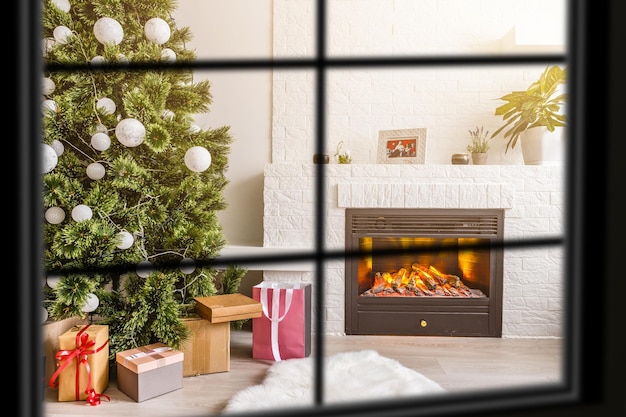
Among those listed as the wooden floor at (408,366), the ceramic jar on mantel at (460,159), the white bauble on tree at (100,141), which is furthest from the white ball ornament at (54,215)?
the ceramic jar on mantel at (460,159)

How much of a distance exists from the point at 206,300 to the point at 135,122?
899mm

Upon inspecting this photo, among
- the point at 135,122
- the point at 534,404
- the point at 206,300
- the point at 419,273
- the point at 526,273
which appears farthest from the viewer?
the point at 419,273

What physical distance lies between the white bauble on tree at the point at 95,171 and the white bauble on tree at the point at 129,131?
154 mm

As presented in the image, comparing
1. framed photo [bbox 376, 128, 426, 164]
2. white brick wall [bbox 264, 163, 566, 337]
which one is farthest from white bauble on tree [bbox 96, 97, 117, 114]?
framed photo [bbox 376, 128, 426, 164]

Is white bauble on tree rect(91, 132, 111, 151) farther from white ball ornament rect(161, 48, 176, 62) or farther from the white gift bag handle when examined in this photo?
the white gift bag handle

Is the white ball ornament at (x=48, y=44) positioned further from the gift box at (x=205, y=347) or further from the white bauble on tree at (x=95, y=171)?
the gift box at (x=205, y=347)

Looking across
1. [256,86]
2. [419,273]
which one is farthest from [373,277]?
[256,86]

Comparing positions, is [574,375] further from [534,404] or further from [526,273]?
[526,273]

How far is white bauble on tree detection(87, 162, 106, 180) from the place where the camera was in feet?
7.21

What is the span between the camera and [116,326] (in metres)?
2.26

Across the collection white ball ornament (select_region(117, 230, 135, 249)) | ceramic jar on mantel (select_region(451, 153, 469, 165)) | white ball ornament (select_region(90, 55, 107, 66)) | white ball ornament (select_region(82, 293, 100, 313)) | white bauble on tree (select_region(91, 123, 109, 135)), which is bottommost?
white ball ornament (select_region(82, 293, 100, 313))

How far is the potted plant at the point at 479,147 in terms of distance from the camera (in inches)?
123

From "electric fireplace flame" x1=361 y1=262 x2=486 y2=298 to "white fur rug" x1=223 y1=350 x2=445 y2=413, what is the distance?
0.62 metres

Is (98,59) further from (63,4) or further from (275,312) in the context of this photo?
(275,312)
